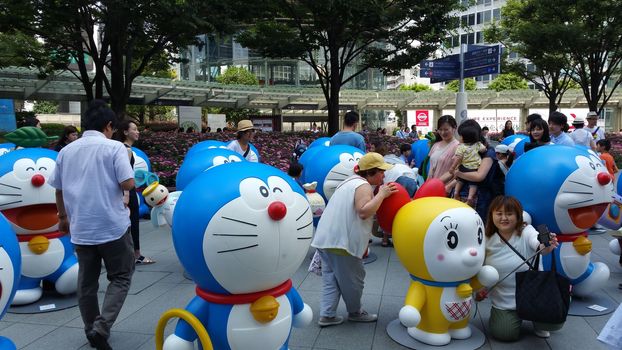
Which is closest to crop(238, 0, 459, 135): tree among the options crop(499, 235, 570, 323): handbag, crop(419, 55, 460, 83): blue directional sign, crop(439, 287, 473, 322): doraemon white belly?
crop(419, 55, 460, 83): blue directional sign

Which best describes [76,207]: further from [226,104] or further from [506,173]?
[226,104]

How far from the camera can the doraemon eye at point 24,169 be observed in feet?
14.5

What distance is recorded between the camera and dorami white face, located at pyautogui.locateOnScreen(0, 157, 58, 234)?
438 cm

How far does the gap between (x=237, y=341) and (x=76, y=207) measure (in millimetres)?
1627

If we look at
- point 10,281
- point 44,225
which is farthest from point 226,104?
point 10,281

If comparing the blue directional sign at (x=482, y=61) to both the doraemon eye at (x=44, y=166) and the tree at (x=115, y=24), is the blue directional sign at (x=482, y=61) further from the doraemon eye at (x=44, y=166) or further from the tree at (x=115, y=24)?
the doraemon eye at (x=44, y=166)

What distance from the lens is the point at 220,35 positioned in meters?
11.5

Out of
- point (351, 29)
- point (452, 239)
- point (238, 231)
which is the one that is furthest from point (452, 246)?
point (351, 29)

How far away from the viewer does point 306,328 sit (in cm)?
420

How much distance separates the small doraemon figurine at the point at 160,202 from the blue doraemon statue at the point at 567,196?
3.64m

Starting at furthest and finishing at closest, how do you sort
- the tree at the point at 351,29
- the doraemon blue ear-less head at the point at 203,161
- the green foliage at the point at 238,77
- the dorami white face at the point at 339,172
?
the green foliage at the point at 238,77 → the tree at the point at 351,29 → the dorami white face at the point at 339,172 → the doraemon blue ear-less head at the point at 203,161

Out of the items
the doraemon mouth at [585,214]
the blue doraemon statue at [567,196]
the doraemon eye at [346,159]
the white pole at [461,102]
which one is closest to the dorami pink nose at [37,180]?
the doraemon eye at [346,159]

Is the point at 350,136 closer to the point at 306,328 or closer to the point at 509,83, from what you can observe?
the point at 306,328

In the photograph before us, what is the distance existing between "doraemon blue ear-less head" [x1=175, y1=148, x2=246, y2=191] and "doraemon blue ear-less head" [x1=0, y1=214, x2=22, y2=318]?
2854 millimetres
